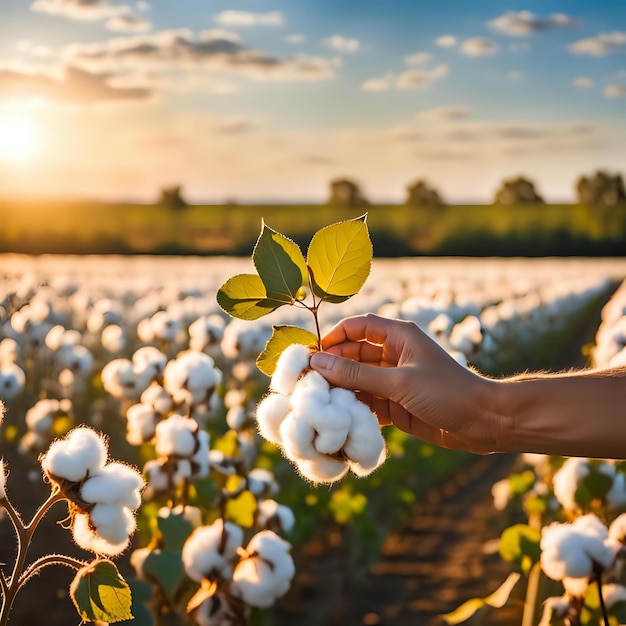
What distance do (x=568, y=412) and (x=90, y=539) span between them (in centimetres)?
106

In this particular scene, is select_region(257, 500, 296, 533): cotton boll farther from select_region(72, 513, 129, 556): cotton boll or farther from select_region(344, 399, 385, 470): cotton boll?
select_region(344, 399, 385, 470): cotton boll

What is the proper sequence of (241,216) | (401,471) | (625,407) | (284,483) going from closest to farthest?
(625,407) → (284,483) → (401,471) → (241,216)

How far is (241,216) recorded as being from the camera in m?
50.1

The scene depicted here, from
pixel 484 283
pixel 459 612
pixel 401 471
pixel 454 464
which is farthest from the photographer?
pixel 484 283

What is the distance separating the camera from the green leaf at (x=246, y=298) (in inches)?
62.0

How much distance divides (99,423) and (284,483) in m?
1.41

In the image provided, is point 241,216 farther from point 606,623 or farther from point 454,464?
point 606,623

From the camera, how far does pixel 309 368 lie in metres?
1.60

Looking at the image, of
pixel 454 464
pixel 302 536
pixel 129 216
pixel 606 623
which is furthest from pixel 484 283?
pixel 129 216

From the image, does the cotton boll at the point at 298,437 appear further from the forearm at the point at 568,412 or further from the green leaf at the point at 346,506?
the green leaf at the point at 346,506

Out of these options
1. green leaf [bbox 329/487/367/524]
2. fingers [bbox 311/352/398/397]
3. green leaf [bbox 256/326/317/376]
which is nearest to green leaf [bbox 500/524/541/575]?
green leaf [bbox 329/487/367/524]

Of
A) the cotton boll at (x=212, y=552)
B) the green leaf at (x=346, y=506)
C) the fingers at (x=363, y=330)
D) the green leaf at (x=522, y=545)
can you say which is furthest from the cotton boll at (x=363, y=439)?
the green leaf at (x=346, y=506)

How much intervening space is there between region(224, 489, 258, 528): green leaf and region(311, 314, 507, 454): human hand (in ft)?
3.61

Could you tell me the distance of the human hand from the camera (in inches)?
63.4
